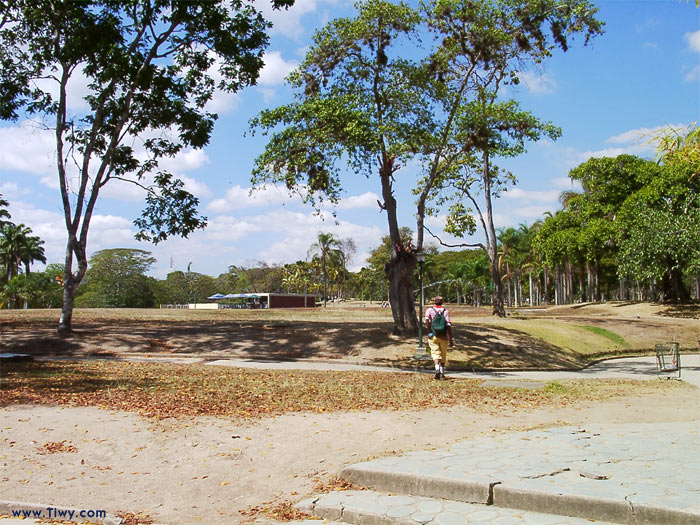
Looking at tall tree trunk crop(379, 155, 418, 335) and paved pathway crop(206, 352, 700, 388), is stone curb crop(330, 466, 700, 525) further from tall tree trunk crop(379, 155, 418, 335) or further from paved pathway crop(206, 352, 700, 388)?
tall tree trunk crop(379, 155, 418, 335)

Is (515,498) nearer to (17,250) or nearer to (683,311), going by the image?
(683,311)

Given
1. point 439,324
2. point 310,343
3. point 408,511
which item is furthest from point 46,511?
point 310,343

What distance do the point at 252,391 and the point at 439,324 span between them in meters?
4.45

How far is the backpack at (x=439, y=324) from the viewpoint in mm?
12469

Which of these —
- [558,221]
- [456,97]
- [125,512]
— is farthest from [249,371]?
[558,221]

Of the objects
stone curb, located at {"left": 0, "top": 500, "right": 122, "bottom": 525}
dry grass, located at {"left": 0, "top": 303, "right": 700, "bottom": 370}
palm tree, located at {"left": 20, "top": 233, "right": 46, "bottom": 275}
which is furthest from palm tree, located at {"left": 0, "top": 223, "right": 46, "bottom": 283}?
stone curb, located at {"left": 0, "top": 500, "right": 122, "bottom": 525}

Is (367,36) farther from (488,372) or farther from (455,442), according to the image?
(455,442)

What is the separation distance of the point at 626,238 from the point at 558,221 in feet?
21.3

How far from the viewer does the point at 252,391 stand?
10125 millimetres

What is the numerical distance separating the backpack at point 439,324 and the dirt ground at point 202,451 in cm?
357

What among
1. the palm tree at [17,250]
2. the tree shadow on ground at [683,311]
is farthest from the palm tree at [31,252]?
the tree shadow on ground at [683,311]

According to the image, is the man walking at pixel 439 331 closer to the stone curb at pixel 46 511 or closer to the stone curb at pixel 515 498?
the stone curb at pixel 515 498

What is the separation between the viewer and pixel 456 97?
65.6 feet

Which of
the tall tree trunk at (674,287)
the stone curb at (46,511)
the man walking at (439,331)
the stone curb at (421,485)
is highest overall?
the tall tree trunk at (674,287)
